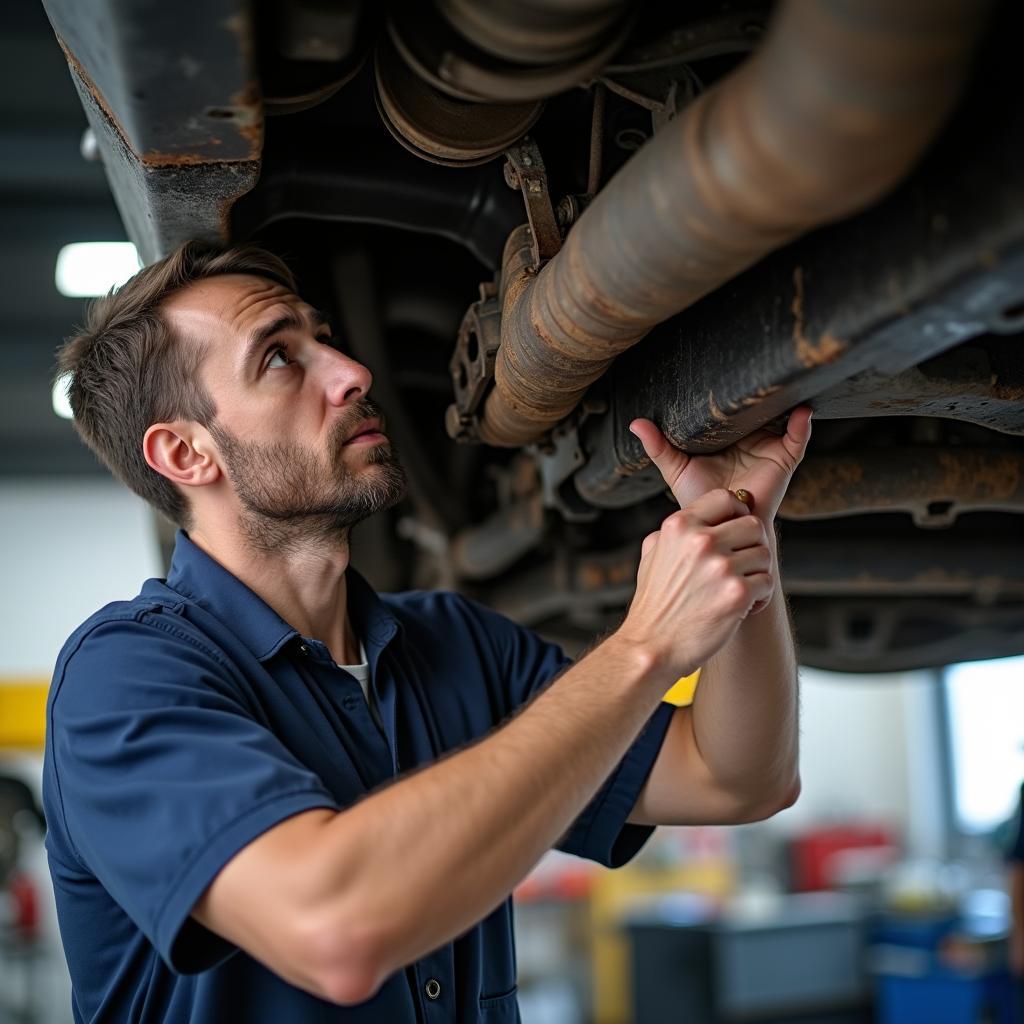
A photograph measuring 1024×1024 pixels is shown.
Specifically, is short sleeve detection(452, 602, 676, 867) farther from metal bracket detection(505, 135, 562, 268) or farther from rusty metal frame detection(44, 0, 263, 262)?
rusty metal frame detection(44, 0, 263, 262)

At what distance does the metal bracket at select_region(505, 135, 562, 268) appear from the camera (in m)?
0.95

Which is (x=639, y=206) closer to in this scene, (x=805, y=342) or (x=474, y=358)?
(x=805, y=342)

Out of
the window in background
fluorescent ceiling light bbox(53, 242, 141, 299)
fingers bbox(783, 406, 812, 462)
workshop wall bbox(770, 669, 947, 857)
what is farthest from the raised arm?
workshop wall bbox(770, 669, 947, 857)

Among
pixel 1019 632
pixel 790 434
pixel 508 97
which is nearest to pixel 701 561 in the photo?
pixel 790 434

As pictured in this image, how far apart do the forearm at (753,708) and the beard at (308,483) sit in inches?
15.1

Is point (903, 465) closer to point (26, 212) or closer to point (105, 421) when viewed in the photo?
point (105, 421)

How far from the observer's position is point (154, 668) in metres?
0.92

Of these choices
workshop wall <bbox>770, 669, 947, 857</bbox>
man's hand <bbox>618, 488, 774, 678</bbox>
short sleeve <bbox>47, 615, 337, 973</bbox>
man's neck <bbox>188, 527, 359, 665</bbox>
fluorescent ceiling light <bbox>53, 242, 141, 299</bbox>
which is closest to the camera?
short sleeve <bbox>47, 615, 337, 973</bbox>

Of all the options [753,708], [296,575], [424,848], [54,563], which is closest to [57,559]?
[54,563]

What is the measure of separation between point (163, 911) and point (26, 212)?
12.6ft

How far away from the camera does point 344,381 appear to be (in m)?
1.18

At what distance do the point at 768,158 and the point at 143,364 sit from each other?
33.2 inches

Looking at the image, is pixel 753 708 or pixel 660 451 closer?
pixel 660 451

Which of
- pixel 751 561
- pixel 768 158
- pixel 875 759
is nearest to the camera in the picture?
pixel 768 158
